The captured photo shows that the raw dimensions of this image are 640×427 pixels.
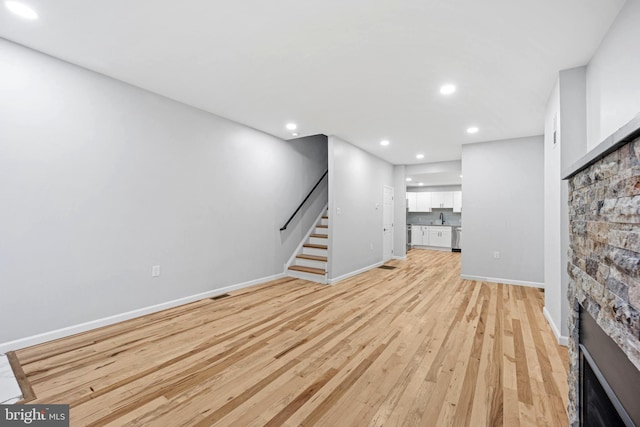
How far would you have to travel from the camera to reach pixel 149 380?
1.97 metres

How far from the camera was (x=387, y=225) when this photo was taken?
7.11 metres

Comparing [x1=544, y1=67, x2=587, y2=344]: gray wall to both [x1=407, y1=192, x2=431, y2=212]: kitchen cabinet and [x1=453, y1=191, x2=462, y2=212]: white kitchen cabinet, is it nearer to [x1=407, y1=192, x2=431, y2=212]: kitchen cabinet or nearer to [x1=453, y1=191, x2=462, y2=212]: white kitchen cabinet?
[x1=453, y1=191, x2=462, y2=212]: white kitchen cabinet

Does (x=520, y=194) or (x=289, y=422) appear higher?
(x=520, y=194)

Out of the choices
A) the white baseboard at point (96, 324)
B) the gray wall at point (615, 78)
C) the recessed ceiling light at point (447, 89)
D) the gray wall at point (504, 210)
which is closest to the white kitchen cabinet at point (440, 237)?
the gray wall at point (504, 210)

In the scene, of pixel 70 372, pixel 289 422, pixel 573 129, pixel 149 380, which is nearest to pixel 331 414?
pixel 289 422

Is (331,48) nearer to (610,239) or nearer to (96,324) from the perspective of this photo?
(610,239)

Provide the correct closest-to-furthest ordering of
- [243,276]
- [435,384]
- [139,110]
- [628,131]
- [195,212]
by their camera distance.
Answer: [628,131] → [435,384] → [139,110] → [195,212] → [243,276]

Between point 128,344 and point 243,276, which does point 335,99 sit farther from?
point 128,344

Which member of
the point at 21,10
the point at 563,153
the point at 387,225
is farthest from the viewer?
the point at 387,225

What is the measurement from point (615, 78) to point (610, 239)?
2.01m

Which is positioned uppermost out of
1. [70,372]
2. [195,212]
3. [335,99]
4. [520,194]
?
[335,99]

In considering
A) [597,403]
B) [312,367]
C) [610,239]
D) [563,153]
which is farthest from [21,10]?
[563,153]

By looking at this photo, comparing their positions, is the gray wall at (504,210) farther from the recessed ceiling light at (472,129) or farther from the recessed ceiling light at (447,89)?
the recessed ceiling light at (447,89)

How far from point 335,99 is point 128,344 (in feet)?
11.1
